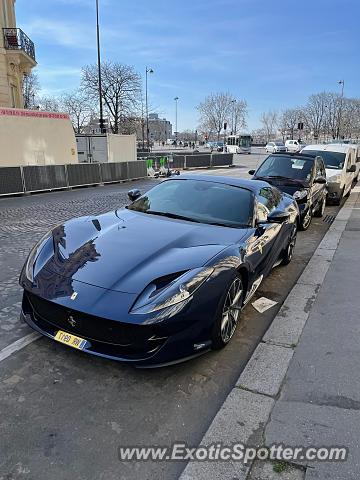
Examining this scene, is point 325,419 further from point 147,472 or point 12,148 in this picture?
point 12,148

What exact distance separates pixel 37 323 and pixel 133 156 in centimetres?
2160

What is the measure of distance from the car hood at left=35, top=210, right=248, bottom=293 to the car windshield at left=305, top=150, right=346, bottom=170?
30.9 feet

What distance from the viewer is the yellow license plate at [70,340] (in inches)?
109

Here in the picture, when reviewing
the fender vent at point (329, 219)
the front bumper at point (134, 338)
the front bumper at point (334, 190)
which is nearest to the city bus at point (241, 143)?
the front bumper at point (334, 190)

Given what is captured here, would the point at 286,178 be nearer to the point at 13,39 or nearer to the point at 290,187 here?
the point at 290,187

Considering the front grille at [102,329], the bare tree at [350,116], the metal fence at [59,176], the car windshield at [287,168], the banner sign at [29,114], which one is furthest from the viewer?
the bare tree at [350,116]

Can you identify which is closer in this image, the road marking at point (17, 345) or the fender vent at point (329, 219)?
the road marking at point (17, 345)

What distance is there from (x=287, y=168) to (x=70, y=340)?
A: 7.43 m

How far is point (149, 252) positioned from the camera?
315cm

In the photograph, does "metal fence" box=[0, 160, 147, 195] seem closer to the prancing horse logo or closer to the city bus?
the prancing horse logo

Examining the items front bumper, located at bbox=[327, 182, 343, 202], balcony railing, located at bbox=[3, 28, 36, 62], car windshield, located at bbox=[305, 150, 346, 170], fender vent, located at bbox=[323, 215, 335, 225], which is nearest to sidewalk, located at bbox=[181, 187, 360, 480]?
fender vent, located at bbox=[323, 215, 335, 225]

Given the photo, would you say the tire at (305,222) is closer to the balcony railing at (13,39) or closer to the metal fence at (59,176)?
the metal fence at (59,176)

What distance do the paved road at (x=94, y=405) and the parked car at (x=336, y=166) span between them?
8.75 meters

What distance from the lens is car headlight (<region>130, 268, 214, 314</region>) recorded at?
104 inches
